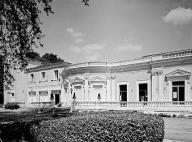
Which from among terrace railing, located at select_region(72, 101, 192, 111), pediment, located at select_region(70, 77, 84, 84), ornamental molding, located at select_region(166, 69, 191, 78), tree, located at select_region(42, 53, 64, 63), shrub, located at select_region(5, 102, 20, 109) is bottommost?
shrub, located at select_region(5, 102, 20, 109)

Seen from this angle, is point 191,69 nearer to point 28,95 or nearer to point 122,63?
point 122,63

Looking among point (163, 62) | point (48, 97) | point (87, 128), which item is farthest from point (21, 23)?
point (48, 97)

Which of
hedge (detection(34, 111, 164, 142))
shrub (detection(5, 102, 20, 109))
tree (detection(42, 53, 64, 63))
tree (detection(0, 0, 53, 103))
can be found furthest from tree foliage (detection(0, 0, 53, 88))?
tree (detection(42, 53, 64, 63))

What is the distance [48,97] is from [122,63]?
15.2 m

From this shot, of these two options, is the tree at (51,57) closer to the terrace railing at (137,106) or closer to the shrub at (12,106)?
the shrub at (12,106)

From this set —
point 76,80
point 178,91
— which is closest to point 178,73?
point 178,91

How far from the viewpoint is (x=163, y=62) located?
932 inches

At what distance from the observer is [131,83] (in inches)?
1055

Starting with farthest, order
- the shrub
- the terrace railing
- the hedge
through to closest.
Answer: the shrub → the terrace railing → the hedge

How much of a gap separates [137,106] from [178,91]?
4.56 meters

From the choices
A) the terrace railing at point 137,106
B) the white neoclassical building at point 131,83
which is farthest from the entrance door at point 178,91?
the terrace railing at point 137,106

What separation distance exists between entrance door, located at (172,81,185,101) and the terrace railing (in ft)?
4.47

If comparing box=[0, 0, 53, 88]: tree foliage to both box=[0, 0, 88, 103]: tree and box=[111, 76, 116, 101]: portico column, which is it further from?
box=[111, 76, 116, 101]: portico column

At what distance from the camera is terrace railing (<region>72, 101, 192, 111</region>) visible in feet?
69.2
